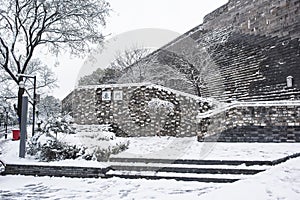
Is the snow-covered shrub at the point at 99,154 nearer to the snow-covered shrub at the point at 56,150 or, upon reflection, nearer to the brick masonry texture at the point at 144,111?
the snow-covered shrub at the point at 56,150

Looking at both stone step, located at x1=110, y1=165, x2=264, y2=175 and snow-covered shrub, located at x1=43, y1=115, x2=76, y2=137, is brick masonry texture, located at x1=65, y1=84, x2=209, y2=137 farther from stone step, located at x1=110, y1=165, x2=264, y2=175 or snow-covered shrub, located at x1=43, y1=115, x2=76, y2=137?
stone step, located at x1=110, y1=165, x2=264, y2=175

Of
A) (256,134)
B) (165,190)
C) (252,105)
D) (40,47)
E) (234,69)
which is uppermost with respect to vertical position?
(40,47)

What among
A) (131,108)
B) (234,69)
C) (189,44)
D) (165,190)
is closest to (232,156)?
(165,190)

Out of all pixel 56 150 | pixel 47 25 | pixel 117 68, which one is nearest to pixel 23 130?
pixel 56 150

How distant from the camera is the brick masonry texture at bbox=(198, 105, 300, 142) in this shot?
8773 millimetres

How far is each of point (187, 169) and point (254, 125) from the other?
4180 millimetres

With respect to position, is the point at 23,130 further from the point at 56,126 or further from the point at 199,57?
the point at 199,57

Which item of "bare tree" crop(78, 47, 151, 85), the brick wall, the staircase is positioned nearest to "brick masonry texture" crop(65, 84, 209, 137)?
the brick wall

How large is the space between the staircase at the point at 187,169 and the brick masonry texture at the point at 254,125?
3.44 m

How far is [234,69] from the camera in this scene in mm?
13602

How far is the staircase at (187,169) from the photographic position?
18.4 ft

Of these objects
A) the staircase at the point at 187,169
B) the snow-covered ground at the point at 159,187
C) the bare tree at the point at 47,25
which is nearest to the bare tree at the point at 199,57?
the bare tree at the point at 47,25

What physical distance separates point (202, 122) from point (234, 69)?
4975 mm

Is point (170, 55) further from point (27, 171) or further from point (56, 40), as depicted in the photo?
point (27, 171)
